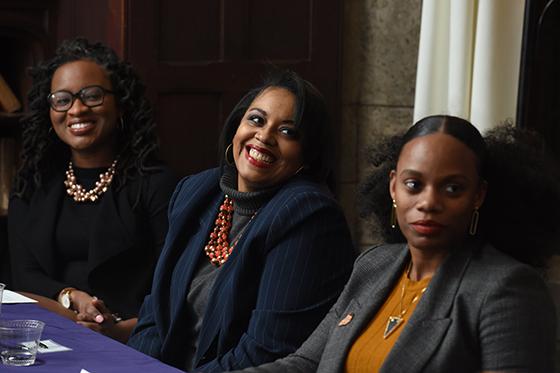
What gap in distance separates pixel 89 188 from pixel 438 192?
1969 mm

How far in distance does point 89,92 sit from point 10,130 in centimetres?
126

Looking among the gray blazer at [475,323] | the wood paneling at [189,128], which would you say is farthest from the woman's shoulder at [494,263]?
the wood paneling at [189,128]

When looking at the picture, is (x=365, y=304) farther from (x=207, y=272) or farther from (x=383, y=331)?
(x=207, y=272)

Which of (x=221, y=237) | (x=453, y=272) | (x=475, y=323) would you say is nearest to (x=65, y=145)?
(x=221, y=237)

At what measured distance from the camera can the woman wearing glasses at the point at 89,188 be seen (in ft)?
12.4

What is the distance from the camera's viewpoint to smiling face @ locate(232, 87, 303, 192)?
2.94 metres

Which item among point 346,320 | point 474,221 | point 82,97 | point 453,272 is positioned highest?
point 82,97

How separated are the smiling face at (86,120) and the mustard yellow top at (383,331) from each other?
6.05 feet

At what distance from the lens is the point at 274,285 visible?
276 cm

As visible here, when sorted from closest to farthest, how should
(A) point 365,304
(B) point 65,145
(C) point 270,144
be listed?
(A) point 365,304 < (C) point 270,144 < (B) point 65,145

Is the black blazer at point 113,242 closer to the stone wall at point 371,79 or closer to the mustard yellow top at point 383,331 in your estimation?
the stone wall at point 371,79

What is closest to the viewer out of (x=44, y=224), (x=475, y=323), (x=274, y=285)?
(x=475, y=323)

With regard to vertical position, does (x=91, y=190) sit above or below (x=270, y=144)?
below

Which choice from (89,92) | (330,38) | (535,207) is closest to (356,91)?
(330,38)
